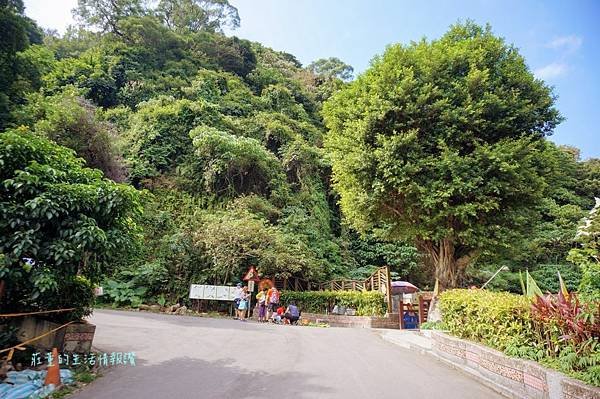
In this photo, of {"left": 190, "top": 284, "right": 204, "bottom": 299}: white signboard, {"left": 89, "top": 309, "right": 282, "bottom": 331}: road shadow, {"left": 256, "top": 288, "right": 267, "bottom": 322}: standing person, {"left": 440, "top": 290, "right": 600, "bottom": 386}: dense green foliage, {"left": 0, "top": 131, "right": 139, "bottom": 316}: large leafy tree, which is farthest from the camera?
{"left": 190, "top": 284, "right": 204, "bottom": 299}: white signboard

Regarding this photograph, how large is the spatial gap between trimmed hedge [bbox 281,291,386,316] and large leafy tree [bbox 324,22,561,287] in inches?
151

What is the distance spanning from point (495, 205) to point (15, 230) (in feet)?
36.7

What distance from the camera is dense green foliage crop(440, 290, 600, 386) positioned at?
4.46m

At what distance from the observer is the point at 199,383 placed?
5266 millimetres

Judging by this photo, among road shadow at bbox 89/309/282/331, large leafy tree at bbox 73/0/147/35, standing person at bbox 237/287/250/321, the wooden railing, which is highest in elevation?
large leafy tree at bbox 73/0/147/35

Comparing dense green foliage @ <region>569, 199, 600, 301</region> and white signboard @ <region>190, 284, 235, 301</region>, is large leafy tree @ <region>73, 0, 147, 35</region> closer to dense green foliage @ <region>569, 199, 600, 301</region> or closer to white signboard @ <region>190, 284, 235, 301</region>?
white signboard @ <region>190, 284, 235, 301</region>

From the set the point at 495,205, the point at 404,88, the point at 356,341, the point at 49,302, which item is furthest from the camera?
the point at 404,88

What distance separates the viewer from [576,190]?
3444 cm

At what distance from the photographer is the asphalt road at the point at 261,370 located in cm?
505

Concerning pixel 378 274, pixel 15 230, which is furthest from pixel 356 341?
pixel 15 230

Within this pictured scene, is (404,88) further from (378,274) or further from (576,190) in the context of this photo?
(576,190)

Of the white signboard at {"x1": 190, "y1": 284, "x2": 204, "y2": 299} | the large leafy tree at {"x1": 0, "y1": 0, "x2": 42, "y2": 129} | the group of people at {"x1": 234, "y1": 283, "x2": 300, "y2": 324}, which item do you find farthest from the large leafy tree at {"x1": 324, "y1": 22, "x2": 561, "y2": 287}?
the large leafy tree at {"x1": 0, "y1": 0, "x2": 42, "y2": 129}

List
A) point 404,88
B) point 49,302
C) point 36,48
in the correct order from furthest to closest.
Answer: point 36,48 < point 404,88 < point 49,302

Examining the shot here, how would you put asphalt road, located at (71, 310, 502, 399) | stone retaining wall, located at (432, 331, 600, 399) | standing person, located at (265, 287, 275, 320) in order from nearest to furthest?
stone retaining wall, located at (432, 331, 600, 399), asphalt road, located at (71, 310, 502, 399), standing person, located at (265, 287, 275, 320)
